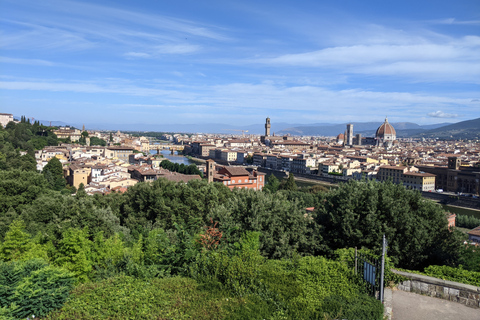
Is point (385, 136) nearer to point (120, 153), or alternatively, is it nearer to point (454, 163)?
point (454, 163)

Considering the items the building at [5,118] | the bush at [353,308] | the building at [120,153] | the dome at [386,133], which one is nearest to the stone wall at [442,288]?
the bush at [353,308]

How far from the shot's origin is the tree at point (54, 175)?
2697 cm

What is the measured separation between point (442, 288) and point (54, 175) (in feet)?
99.1

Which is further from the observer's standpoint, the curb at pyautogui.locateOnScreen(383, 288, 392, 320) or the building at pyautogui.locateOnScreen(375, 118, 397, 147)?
the building at pyautogui.locateOnScreen(375, 118, 397, 147)

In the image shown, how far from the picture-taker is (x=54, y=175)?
29.5 meters

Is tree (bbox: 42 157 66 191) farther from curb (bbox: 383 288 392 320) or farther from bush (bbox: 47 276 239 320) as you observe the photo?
curb (bbox: 383 288 392 320)

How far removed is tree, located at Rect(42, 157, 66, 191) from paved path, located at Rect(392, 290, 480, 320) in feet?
87.1

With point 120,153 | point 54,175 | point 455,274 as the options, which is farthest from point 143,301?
point 120,153

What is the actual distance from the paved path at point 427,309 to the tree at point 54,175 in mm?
26534

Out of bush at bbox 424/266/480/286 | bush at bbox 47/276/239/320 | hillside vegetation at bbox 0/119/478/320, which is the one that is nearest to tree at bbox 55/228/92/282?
hillside vegetation at bbox 0/119/478/320

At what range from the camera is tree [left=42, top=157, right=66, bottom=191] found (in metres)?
27.0

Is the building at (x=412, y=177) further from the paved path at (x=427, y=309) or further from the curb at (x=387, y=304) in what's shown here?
the curb at (x=387, y=304)

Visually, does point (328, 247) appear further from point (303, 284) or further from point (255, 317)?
point (255, 317)

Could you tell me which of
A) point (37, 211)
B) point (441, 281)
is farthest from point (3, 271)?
point (37, 211)
